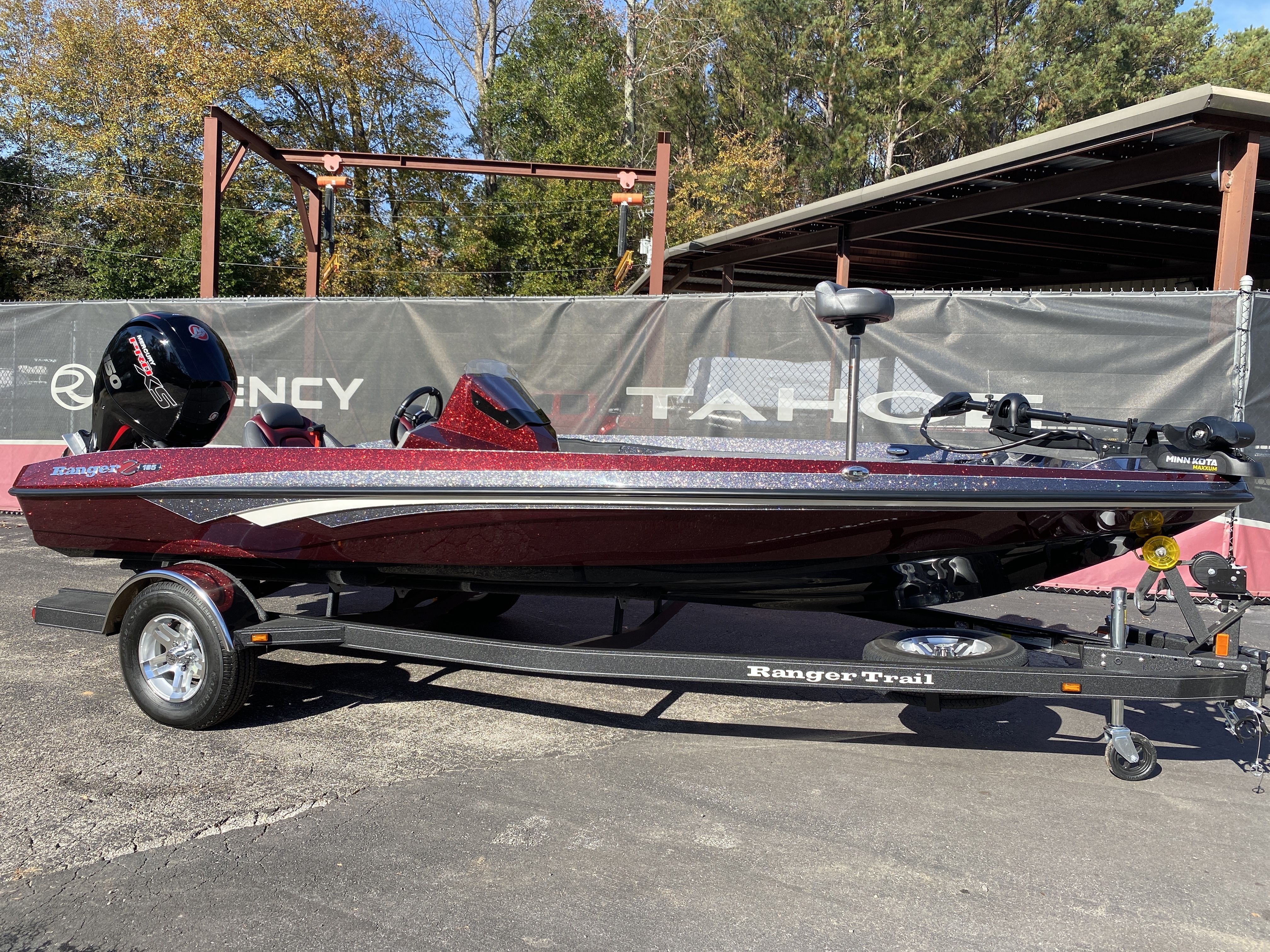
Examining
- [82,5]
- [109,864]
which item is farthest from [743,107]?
[109,864]

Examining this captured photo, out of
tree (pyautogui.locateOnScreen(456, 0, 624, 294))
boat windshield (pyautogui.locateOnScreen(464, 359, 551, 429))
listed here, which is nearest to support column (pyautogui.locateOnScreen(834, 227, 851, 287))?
boat windshield (pyautogui.locateOnScreen(464, 359, 551, 429))

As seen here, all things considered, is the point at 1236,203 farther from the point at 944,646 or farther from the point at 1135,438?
the point at 944,646

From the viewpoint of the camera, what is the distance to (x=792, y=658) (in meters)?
3.36

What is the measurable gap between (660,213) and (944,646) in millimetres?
8155

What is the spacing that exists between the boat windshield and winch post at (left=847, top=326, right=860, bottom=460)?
139 centimetres

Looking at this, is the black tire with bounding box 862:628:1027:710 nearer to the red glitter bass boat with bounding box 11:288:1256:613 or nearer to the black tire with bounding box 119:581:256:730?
the red glitter bass boat with bounding box 11:288:1256:613

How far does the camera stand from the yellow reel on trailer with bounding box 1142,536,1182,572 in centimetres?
329

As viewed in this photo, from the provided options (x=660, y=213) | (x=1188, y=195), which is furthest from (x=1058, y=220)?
(x=660, y=213)

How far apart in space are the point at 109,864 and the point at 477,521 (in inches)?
63.5

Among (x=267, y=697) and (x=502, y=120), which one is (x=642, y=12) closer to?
(x=502, y=120)

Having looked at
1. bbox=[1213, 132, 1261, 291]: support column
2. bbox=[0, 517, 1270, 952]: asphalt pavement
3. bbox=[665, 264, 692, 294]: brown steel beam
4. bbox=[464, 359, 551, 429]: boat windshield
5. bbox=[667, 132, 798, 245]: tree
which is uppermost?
bbox=[667, 132, 798, 245]: tree

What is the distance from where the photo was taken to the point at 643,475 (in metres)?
3.36

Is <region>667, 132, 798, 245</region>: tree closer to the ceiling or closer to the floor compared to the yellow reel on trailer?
closer to the ceiling

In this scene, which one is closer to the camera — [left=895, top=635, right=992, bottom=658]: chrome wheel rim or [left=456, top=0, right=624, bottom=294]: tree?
[left=895, top=635, right=992, bottom=658]: chrome wheel rim
